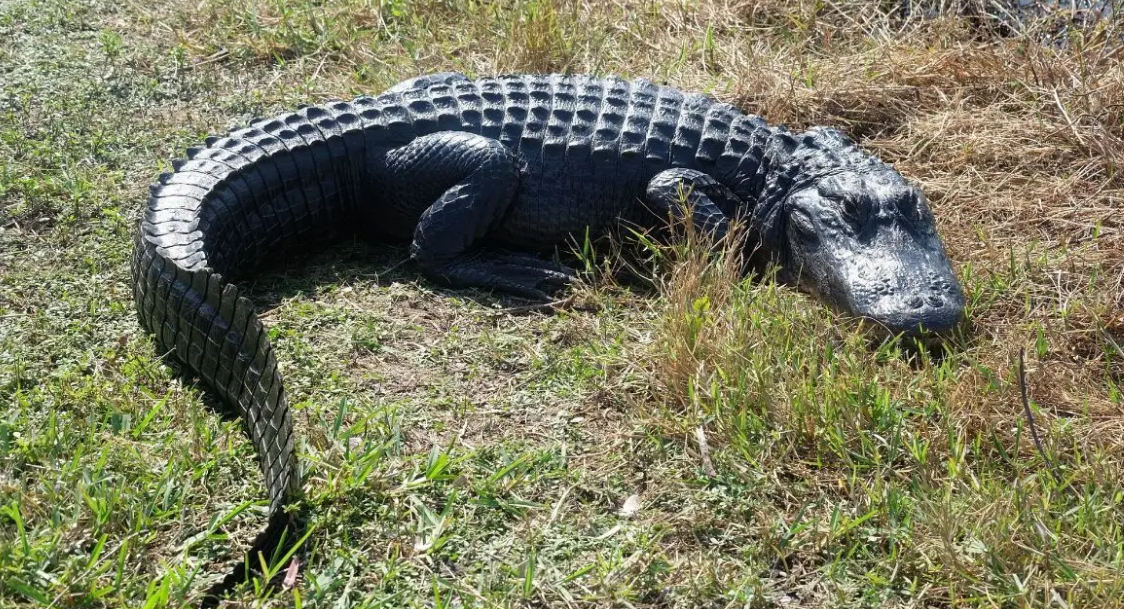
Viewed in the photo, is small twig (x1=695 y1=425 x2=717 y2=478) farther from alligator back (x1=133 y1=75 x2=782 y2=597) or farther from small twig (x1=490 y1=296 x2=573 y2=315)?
alligator back (x1=133 y1=75 x2=782 y2=597)

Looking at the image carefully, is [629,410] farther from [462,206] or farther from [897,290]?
[462,206]

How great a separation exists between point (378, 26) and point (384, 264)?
7.84ft

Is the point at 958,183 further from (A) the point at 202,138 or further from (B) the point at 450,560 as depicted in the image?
(A) the point at 202,138

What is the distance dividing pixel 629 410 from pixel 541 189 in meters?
1.31

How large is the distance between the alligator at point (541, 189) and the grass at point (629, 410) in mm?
186

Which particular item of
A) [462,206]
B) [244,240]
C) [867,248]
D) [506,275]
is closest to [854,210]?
[867,248]

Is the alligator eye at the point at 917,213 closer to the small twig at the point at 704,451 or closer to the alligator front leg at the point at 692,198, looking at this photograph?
the alligator front leg at the point at 692,198

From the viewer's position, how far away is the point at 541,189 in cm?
455

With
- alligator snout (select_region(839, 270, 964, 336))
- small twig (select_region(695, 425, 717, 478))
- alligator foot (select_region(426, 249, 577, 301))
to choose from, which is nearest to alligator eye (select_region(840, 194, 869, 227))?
alligator snout (select_region(839, 270, 964, 336))

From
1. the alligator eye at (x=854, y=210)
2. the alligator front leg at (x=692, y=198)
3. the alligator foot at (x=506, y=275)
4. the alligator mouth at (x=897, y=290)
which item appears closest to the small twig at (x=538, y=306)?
the alligator foot at (x=506, y=275)

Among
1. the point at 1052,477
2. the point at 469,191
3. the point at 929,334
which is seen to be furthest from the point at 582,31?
the point at 1052,477

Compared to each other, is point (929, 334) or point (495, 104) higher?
point (495, 104)

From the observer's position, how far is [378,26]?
6.38 m

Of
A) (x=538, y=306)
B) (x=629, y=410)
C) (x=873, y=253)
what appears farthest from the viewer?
(x=538, y=306)
